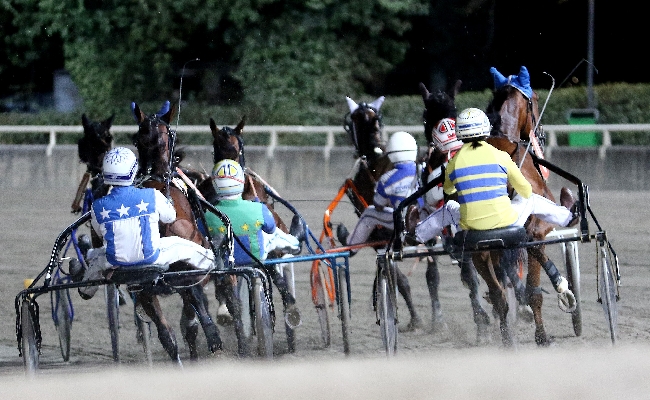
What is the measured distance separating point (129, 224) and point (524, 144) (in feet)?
10.2

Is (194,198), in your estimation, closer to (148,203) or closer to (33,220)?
(148,203)

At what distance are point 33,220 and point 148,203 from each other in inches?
458

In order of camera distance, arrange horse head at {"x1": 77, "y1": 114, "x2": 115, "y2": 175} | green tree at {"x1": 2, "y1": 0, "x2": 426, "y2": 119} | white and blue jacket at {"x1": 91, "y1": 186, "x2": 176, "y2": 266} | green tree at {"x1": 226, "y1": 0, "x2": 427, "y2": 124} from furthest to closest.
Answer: green tree at {"x1": 226, "y1": 0, "x2": 427, "y2": 124} < green tree at {"x1": 2, "y1": 0, "x2": 426, "y2": 119} < horse head at {"x1": 77, "y1": 114, "x2": 115, "y2": 175} < white and blue jacket at {"x1": 91, "y1": 186, "x2": 176, "y2": 266}

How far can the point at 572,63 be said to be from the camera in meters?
29.5

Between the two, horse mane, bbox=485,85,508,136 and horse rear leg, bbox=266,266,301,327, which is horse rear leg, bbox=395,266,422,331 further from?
horse mane, bbox=485,85,508,136

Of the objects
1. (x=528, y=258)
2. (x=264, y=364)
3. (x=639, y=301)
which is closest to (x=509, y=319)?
(x=528, y=258)

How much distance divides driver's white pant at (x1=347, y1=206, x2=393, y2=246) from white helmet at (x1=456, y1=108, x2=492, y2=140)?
2.21 metres

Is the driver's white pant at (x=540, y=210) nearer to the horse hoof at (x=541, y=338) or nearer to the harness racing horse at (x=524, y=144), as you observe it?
the harness racing horse at (x=524, y=144)

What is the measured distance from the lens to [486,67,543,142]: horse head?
9.59 meters

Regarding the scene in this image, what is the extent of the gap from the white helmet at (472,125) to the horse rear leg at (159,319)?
227 cm

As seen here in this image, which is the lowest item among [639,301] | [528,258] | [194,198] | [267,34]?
[639,301]

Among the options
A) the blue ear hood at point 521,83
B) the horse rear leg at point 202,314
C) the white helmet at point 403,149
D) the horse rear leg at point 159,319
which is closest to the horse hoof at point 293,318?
the horse rear leg at point 202,314

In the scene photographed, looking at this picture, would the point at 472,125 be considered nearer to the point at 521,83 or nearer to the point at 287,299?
the point at 521,83

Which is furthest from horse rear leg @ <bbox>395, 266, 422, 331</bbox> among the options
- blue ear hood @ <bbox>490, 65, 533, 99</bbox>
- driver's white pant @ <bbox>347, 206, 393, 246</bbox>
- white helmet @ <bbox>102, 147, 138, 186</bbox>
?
white helmet @ <bbox>102, 147, 138, 186</bbox>
